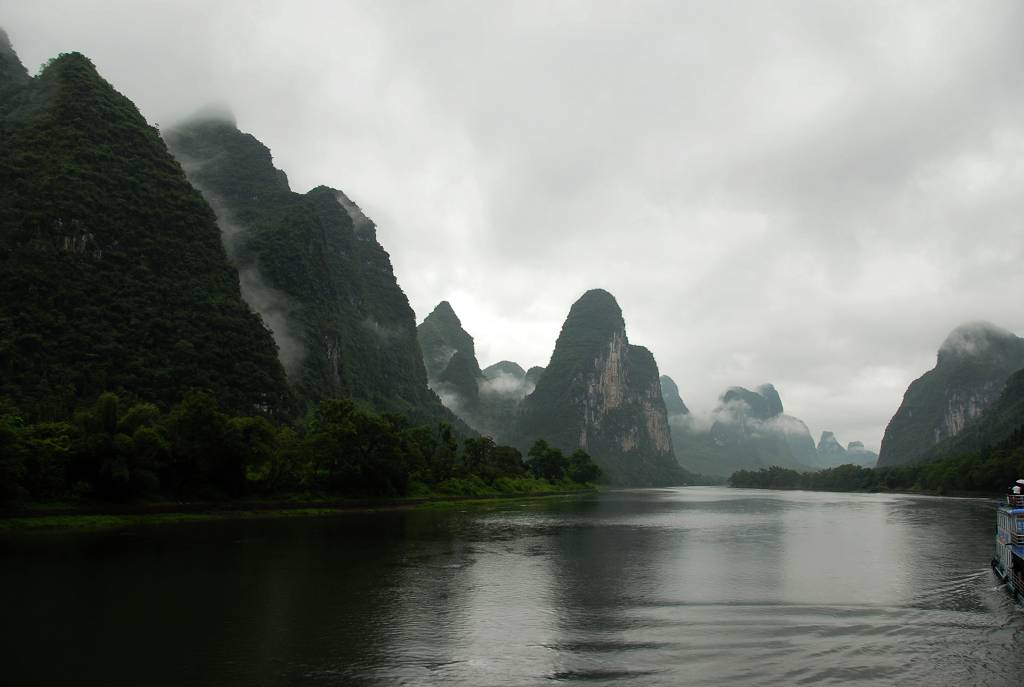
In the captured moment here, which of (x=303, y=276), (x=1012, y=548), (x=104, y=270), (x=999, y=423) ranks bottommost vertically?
(x=1012, y=548)

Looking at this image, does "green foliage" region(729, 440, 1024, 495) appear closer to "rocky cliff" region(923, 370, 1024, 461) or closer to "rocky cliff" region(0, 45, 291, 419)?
"rocky cliff" region(923, 370, 1024, 461)

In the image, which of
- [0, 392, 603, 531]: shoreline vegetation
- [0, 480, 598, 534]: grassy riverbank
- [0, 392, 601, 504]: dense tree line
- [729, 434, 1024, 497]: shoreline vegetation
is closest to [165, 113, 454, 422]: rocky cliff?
[0, 392, 601, 504]: dense tree line

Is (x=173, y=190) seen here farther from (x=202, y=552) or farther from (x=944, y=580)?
(x=944, y=580)

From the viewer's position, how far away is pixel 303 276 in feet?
476

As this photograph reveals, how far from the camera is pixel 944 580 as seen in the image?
84.8ft

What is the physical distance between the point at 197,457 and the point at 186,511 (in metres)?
4.42

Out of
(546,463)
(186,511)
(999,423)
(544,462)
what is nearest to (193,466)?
(186,511)

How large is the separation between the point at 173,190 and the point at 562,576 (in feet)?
305

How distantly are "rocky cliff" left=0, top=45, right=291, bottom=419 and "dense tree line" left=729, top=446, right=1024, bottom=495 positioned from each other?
9578 centimetres

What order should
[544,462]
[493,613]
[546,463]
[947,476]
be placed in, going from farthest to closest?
[546,463], [544,462], [947,476], [493,613]

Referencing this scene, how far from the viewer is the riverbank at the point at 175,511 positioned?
126 ft

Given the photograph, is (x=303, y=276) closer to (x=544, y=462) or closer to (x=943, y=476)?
(x=544, y=462)

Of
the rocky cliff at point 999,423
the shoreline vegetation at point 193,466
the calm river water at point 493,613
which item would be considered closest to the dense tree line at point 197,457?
the shoreline vegetation at point 193,466

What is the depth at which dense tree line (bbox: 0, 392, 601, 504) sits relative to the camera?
41969mm
